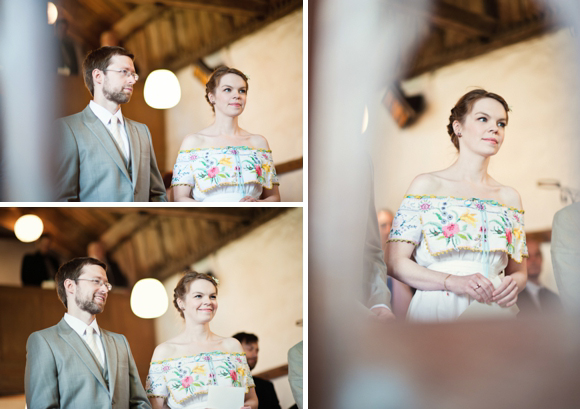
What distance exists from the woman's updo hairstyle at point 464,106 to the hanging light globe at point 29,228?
4.34 feet

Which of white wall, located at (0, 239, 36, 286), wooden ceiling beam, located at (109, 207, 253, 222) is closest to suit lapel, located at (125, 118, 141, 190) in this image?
Answer: wooden ceiling beam, located at (109, 207, 253, 222)

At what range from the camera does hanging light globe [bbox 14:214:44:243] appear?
2.05 m

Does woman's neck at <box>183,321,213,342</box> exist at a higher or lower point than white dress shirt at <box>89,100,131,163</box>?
lower

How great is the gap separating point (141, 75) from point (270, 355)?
3.20ft

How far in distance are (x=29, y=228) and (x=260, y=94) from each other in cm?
84

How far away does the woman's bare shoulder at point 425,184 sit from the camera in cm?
206

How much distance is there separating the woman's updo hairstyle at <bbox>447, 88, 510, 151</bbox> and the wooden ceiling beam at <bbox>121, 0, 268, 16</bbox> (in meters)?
0.68

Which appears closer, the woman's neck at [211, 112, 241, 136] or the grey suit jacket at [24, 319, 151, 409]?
the grey suit jacket at [24, 319, 151, 409]

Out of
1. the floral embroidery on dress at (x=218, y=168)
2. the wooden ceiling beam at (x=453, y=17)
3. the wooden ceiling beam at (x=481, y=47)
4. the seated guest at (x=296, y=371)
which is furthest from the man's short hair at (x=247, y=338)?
the wooden ceiling beam at (x=453, y=17)

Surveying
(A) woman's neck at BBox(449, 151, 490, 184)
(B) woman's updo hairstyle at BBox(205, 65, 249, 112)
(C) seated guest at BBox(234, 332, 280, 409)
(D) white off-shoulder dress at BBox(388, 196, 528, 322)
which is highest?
(B) woman's updo hairstyle at BBox(205, 65, 249, 112)

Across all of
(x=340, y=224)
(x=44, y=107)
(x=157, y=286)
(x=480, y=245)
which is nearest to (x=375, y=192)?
(x=340, y=224)

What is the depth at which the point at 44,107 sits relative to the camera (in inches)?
82.0

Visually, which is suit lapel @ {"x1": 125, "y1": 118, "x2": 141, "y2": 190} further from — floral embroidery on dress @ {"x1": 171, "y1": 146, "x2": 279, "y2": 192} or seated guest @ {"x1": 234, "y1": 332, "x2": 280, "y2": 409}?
seated guest @ {"x1": 234, "y1": 332, "x2": 280, "y2": 409}

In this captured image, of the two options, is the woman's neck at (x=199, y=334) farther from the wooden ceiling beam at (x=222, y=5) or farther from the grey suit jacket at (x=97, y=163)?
the wooden ceiling beam at (x=222, y=5)
